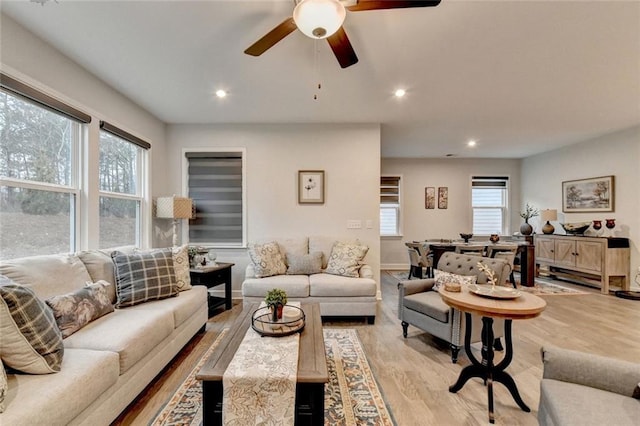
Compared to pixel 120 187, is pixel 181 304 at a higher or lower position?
lower

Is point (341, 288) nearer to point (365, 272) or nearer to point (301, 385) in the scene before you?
point (365, 272)

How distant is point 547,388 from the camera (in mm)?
1405

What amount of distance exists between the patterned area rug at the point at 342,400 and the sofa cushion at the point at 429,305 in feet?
2.37

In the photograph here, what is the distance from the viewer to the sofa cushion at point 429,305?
2571 millimetres

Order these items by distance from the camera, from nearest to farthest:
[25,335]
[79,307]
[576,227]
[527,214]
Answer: [25,335], [79,307], [576,227], [527,214]

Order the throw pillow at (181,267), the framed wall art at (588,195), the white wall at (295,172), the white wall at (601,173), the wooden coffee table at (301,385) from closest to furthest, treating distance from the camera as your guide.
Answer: the wooden coffee table at (301,385) < the throw pillow at (181,267) < the white wall at (295,172) < the white wall at (601,173) < the framed wall art at (588,195)

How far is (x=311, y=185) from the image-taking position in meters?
4.42

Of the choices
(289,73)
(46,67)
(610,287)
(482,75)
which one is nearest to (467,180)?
(610,287)

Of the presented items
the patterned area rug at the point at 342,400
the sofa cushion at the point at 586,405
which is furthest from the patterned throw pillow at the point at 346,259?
the sofa cushion at the point at 586,405

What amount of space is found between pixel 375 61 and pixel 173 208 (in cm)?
308

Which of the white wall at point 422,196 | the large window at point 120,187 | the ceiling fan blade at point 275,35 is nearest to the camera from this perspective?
the ceiling fan blade at point 275,35

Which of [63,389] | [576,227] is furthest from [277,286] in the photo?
[576,227]

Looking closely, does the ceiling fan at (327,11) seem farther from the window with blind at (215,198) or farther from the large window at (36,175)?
the window with blind at (215,198)

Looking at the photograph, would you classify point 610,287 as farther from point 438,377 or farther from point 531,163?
point 438,377
